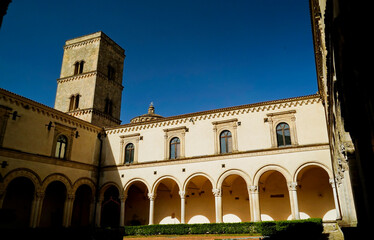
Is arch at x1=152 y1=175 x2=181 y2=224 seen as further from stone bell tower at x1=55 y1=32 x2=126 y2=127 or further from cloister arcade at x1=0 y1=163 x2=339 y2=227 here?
stone bell tower at x1=55 y1=32 x2=126 y2=127

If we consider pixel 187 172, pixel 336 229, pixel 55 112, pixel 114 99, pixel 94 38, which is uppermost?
pixel 94 38

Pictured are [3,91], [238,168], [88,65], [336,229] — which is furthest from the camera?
[88,65]

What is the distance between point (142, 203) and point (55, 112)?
10566 millimetres

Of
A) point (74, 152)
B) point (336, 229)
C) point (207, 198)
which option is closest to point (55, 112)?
point (74, 152)

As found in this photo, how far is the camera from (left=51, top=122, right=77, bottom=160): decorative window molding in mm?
21867

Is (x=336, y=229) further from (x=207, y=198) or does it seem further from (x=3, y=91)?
(x=3, y=91)

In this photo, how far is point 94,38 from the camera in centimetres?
3306

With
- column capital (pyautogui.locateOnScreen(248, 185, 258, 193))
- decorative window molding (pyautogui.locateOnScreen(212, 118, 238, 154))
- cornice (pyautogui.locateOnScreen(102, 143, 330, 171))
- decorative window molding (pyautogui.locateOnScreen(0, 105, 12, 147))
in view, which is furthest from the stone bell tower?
column capital (pyautogui.locateOnScreen(248, 185, 258, 193))

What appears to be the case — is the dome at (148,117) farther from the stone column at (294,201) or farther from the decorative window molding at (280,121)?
the stone column at (294,201)

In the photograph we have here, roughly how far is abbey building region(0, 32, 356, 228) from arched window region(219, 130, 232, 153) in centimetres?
7

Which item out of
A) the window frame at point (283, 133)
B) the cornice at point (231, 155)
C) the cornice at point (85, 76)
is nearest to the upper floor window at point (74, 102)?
the cornice at point (85, 76)

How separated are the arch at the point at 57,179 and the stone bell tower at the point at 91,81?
8455 millimetres

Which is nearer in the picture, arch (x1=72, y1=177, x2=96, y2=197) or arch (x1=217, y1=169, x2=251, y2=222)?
arch (x1=217, y1=169, x2=251, y2=222)

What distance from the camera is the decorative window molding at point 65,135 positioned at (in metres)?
21.9
